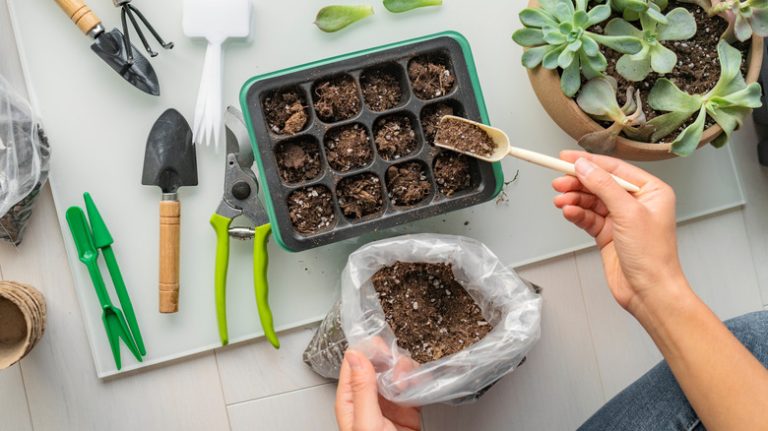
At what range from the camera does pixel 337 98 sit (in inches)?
34.0

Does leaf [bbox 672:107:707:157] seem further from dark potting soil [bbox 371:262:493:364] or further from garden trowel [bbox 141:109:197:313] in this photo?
garden trowel [bbox 141:109:197:313]

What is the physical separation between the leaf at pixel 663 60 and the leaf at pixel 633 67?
13 millimetres

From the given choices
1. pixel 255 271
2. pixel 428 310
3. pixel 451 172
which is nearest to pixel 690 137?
pixel 451 172

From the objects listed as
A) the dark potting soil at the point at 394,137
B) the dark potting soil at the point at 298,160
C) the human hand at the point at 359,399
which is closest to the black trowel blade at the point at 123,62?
the dark potting soil at the point at 298,160

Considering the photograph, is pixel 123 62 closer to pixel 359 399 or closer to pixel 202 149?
pixel 202 149

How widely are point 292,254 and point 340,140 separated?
21cm

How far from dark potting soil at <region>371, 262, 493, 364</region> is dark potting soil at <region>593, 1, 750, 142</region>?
0.35 meters

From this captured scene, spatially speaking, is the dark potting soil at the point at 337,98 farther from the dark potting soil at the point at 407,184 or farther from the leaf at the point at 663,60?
the leaf at the point at 663,60

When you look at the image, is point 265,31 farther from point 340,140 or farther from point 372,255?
point 372,255

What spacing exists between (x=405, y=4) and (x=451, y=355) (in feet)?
1.75

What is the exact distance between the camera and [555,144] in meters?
1.01

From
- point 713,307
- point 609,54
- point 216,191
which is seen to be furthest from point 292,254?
point 713,307

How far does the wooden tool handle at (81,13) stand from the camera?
2.91 feet

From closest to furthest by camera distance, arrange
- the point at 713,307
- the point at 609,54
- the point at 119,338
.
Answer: the point at 609,54
the point at 119,338
the point at 713,307
